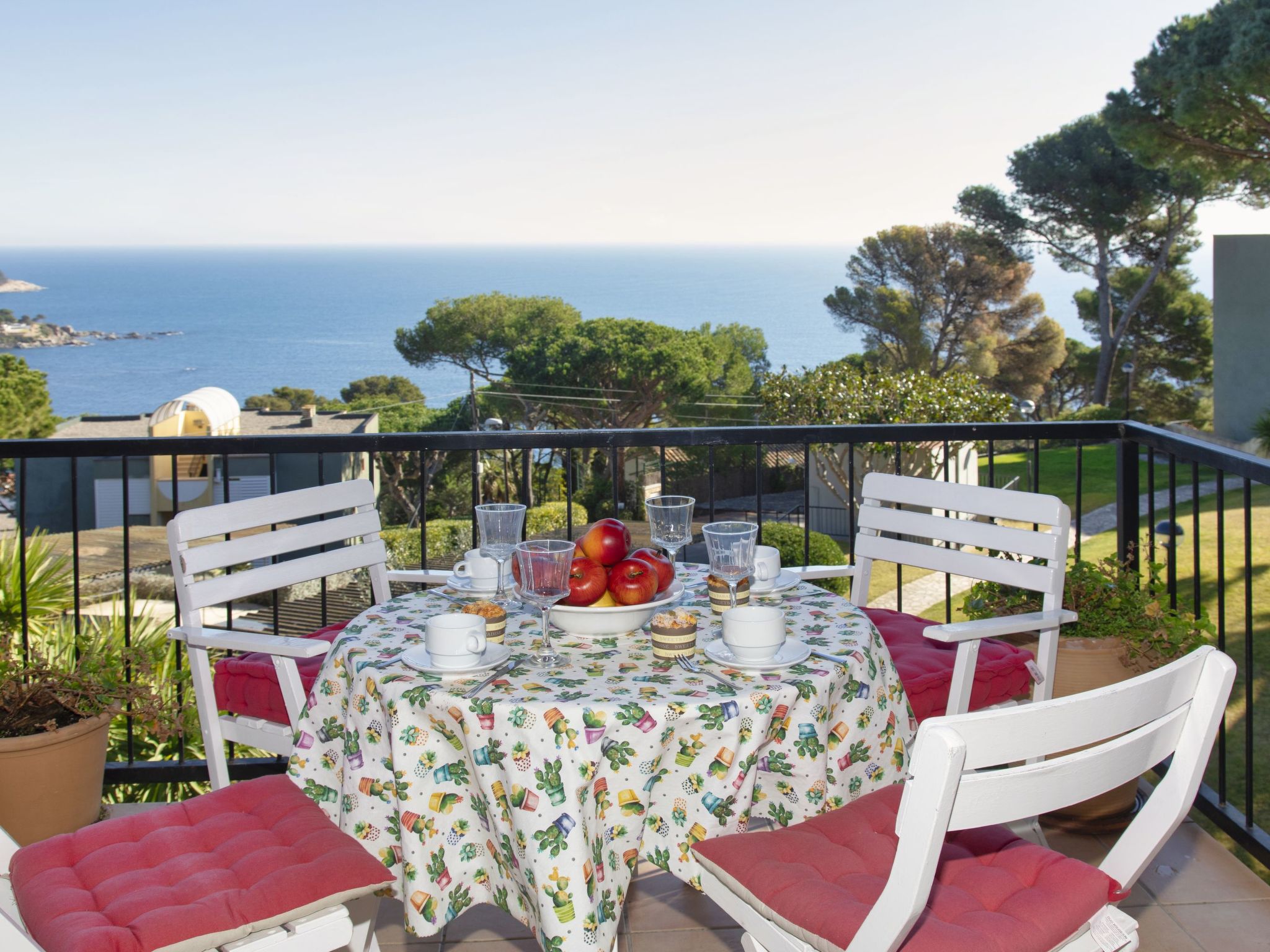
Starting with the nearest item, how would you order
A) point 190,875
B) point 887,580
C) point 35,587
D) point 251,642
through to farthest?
point 190,875, point 251,642, point 35,587, point 887,580

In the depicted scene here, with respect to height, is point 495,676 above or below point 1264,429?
below

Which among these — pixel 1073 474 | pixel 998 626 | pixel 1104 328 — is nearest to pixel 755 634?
pixel 998 626

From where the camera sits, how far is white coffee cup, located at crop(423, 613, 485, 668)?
156 centimetres

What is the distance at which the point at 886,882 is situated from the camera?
4.35 ft

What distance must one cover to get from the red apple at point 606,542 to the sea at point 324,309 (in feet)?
113

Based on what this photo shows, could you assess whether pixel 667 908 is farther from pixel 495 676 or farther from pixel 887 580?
pixel 887 580

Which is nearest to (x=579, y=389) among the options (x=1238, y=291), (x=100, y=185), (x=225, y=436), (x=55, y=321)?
(x=1238, y=291)

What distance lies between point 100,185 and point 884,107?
5087 centimetres

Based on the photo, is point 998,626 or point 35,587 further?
point 35,587

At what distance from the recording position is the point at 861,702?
1667mm

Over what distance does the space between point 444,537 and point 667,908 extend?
18594mm

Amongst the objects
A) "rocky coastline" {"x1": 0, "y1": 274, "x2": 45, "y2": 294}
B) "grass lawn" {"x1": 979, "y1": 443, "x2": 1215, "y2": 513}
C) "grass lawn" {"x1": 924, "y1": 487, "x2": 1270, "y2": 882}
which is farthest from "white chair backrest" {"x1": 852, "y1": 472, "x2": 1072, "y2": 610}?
"rocky coastline" {"x1": 0, "y1": 274, "x2": 45, "y2": 294}

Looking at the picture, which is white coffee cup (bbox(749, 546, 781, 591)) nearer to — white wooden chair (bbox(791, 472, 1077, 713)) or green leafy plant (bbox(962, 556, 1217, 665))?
white wooden chair (bbox(791, 472, 1077, 713))

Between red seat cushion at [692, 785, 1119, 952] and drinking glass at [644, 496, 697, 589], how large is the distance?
590mm
